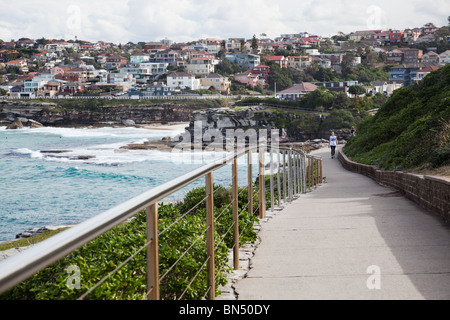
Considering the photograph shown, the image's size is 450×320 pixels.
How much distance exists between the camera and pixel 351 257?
15.8 ft

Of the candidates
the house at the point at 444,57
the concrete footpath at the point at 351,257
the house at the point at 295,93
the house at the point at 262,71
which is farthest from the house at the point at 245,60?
the concrete footpath at the point at 351,257

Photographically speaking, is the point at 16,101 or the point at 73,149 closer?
the point at 73,149

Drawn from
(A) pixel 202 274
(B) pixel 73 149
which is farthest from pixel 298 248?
(B) pixel 73 149

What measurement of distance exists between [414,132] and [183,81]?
361ft

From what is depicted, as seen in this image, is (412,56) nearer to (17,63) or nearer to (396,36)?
(396,36)

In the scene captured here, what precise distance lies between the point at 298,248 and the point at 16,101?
345 feet

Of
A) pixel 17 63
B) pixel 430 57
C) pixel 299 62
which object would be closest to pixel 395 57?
pixel 430 57

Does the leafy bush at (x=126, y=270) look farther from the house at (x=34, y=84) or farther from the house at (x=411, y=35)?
the house at (x=411, y=35)

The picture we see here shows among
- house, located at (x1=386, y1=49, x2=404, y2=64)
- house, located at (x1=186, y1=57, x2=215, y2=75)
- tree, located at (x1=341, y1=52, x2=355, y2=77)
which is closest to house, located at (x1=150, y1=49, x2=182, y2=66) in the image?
house, located at (x1=186, y1=57, x2=215, y2=75)

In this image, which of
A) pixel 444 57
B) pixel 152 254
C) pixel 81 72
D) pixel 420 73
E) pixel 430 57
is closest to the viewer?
pixel 152 254

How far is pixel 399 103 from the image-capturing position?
83.0ft

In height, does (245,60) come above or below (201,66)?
above

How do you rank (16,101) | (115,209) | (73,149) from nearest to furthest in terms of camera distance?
(115,209) < (73,149) < (16,101)
